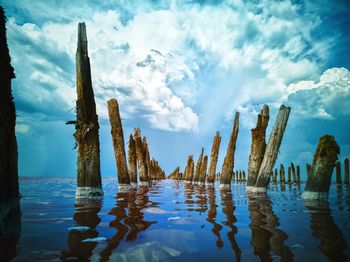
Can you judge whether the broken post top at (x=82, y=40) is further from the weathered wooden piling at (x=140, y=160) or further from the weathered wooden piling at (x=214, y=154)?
the weathered wooden piling at (x=214, y=154)

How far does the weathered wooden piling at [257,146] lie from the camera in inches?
402

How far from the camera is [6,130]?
234 cm

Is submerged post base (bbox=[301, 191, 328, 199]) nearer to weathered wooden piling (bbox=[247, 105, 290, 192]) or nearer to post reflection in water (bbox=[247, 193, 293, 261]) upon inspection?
weathered wooden piling (bbox=[247, 105, 290, 192])

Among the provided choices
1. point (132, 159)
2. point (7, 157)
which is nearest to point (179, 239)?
point (7, 157)

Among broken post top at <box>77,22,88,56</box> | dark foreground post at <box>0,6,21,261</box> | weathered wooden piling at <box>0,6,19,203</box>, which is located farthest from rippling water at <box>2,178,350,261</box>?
broken post top at <box>77,22,88,56</box>

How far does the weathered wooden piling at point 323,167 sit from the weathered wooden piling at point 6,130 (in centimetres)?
705

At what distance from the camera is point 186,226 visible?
3.05 m

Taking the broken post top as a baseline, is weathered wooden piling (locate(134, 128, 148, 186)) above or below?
below

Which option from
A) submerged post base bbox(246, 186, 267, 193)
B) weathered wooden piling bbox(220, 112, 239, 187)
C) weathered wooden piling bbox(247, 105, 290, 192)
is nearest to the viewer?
weathered wooden piling bbox(247, 105, 290, 192)

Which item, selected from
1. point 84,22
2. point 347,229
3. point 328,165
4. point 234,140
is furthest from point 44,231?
point 234,140

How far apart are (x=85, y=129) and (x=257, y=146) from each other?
7.33m

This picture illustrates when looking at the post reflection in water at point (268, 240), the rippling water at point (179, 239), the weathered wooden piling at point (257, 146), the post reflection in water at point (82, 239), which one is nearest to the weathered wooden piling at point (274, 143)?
the weathered wooden piling at point (257, 146)

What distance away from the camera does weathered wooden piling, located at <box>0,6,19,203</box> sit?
2.28m

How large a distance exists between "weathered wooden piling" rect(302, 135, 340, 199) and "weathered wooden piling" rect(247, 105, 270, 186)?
136 inches
